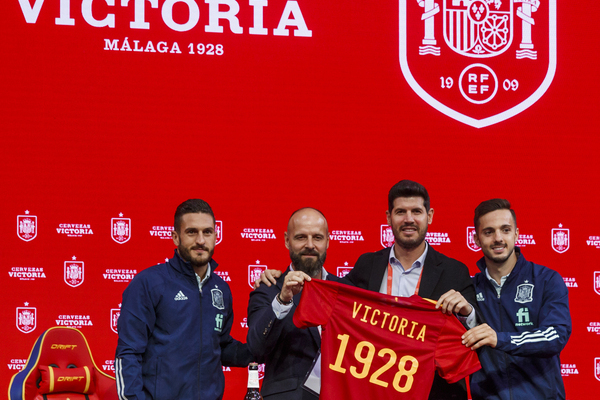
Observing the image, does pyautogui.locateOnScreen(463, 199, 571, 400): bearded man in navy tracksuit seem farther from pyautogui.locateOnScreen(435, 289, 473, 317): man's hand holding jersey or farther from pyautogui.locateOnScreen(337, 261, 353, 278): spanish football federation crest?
pyautogui.locateOnScreen(337, 261, 353, 278): spanish football federation crest

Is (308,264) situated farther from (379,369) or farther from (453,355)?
(453,355)

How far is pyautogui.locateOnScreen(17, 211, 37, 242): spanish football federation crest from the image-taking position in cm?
396

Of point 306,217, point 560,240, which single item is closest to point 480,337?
point 306,217

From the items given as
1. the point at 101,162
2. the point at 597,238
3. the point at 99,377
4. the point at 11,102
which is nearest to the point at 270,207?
the point at 101,162

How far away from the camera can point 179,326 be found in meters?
2.95

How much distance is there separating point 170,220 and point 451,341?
2126mm

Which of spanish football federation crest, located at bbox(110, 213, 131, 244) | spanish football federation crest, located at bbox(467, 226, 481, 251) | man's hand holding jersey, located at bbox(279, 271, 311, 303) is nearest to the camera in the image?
man's hand holding jersey, located at bbox(279, 271, 311, 303)

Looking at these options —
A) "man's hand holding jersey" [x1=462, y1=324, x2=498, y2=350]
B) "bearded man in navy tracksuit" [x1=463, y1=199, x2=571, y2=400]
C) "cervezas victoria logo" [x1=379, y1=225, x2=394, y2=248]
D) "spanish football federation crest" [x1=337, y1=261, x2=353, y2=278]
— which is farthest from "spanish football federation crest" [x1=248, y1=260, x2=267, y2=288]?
"man's hand holding jersey" [x1=462, y1=324, x2=498, y2=350]

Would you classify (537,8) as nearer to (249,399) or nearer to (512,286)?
(512,286)

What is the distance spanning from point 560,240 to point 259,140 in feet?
7.46

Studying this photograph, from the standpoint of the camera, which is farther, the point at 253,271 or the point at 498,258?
the point at 253,271

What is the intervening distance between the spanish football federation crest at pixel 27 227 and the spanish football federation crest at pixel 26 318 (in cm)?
44

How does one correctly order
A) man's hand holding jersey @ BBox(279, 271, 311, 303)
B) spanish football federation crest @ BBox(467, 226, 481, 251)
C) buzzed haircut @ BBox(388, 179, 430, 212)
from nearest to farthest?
1. man's hand holding jersey @ BBox(279, 271, 311, 303)
2. buzzed haircut @ BBox(388, 179, 430, 212)
3. spanish football federation crest @ BBox(467, 226, 481, 251)

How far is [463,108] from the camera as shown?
14.5ft
